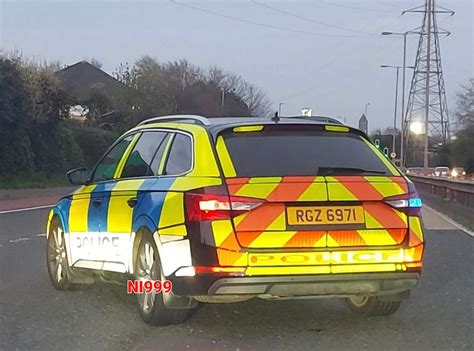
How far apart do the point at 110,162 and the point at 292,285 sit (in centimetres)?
273

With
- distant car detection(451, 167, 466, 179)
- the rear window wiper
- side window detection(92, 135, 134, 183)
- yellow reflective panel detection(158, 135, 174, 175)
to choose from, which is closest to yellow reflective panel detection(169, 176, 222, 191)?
yellow reflective panel detection(158, 135, 174, 175)

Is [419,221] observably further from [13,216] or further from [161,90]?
[161,90]

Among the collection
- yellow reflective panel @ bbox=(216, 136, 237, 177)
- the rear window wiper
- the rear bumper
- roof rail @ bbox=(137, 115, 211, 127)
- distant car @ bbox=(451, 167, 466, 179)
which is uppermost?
roof rail @ bbox=(137, 115, 211, 127)

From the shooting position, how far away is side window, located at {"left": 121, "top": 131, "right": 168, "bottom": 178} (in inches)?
264

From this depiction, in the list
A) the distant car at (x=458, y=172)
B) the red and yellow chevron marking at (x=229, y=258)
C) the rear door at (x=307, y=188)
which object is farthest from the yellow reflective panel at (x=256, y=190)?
the distant car at (x=458, y=172)

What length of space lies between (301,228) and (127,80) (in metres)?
52.1

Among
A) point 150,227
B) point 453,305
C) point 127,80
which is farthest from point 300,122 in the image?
point 127,80

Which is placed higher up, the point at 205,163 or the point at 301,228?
the point at 205,163

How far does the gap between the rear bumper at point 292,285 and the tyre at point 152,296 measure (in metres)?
0.39

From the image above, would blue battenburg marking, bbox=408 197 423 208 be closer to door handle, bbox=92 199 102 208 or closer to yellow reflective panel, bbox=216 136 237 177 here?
yellow reflective panel, bbox=216 136 237 177

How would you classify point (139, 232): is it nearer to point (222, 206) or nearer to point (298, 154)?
point (222, 206)

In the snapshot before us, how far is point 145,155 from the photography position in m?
6.96

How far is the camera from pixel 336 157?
20.0 feet

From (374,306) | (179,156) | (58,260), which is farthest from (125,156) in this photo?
(374,306)
